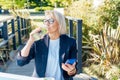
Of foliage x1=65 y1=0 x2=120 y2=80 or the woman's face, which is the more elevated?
the woman's face

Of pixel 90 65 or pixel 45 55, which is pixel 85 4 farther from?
pixel 45 55

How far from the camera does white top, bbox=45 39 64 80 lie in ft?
7.80

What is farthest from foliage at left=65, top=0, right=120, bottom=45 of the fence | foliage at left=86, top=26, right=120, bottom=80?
the fence

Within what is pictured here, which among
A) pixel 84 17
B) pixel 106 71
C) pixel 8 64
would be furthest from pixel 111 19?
pixel 8 64

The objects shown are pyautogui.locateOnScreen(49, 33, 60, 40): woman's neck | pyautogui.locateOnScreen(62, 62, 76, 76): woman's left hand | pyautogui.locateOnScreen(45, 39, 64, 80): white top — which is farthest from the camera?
pyautogui.locateOnScreen(49, 33, 60, 40): woman's neck

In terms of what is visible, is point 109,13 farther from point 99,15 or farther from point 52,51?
point 52,51

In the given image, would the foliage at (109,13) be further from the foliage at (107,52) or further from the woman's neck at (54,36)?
the woman's neck at (54,36)

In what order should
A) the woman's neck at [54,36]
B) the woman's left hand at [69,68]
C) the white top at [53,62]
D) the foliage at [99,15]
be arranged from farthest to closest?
the foliage at [99,15] → the woman's neck at [54,36] → the white top at [53,62] → the woman's left hand at [69,68]

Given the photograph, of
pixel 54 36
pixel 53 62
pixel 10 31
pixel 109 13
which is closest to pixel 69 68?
pixel 53 62

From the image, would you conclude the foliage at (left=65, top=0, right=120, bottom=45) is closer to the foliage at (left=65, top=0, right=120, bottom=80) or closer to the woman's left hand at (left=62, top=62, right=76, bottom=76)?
the foliage at (left=65, top=0, right=120, bottom=80)

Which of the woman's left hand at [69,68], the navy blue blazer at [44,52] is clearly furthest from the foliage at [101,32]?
the woman's left hand at [69,68]

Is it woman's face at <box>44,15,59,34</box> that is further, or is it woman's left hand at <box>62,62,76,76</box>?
woman's face at <box>44,15,59,34</box>

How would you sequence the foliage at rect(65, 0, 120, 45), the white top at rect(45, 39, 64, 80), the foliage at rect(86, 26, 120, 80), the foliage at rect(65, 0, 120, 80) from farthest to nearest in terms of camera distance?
1. the foliage at rect(65, 0, 120, 45)
2. the foliage at rect(65, 0, 120, 80)
3. the foliage at rect(86, 26, 120, 80)
4. the white top at rect(45, 39, 64, 80)

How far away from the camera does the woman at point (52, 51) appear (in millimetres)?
2387
